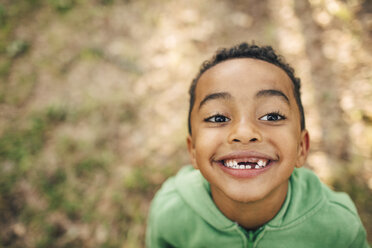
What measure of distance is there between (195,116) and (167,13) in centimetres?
232

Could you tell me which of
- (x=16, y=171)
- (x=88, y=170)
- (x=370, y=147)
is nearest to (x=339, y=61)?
(x=370, y=147)

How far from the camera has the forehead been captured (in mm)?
1216

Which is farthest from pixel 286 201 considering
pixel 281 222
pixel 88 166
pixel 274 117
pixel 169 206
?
pixel 88 166

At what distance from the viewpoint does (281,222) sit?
144 centimetres

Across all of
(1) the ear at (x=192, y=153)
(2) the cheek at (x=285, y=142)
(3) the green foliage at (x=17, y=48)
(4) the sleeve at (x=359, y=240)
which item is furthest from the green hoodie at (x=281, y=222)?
(3) the green foliage at (x=17, y=48)

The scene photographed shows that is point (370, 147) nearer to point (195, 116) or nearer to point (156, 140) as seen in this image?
point (195, 116)

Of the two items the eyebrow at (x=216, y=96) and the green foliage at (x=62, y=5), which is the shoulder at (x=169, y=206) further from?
the green foliage at (x=62, y=5)

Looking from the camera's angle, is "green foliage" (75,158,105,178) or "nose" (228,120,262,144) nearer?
"nose" (228,120,262,144)

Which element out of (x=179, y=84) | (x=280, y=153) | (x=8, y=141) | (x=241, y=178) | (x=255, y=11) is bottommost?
(x=241, y=178)

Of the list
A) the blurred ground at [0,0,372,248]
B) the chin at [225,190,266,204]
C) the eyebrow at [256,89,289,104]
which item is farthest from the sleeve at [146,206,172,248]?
the eyebrow at [256,89,289,104]

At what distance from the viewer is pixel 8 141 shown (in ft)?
8.96

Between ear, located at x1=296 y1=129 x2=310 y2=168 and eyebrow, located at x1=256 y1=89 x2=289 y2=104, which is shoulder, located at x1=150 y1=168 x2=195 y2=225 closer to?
ear, located at x1=296 y1=129 x2=310 y2=168

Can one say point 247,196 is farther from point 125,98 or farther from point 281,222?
point 125,98

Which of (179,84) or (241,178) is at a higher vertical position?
(179,84)
